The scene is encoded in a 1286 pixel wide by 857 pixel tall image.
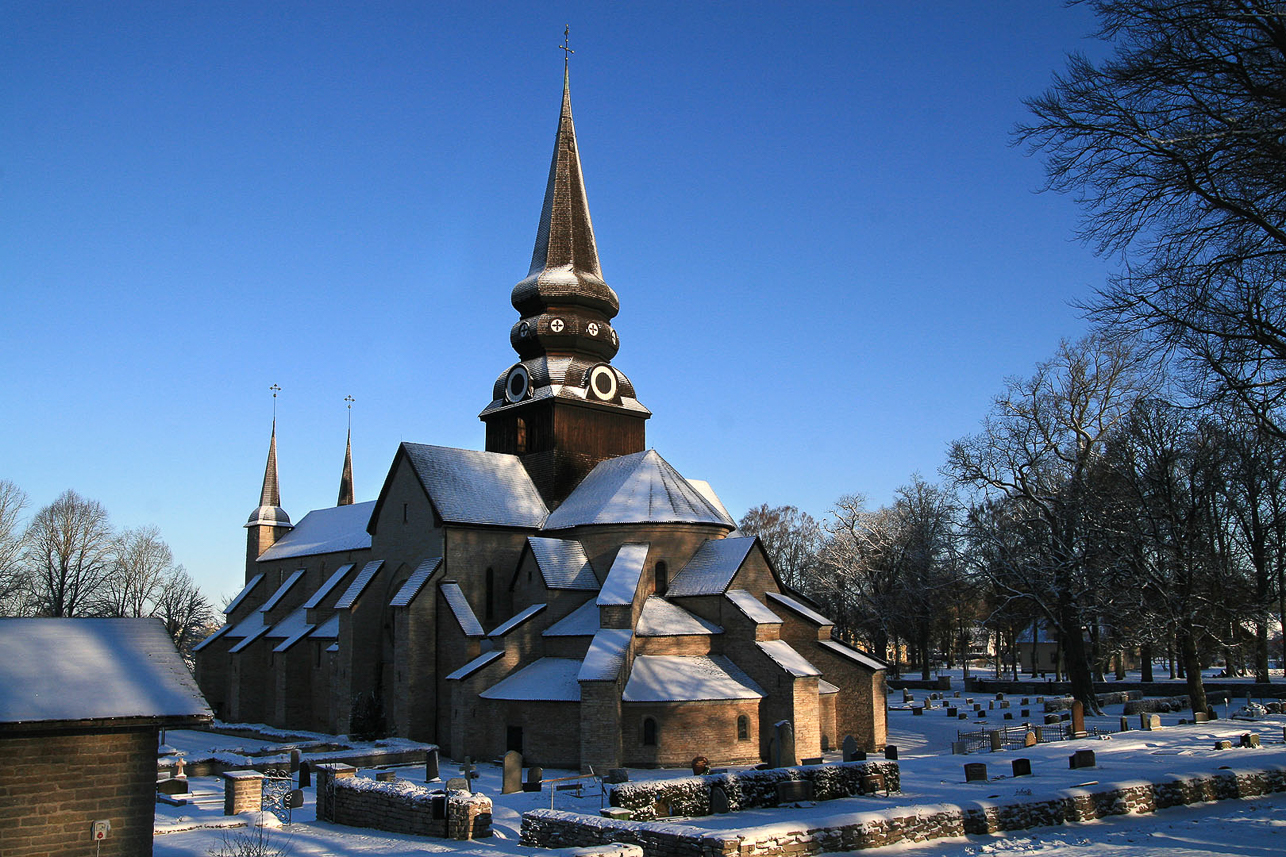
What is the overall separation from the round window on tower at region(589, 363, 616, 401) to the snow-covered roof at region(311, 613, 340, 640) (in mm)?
13326

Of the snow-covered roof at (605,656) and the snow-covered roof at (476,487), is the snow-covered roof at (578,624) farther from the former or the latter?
the snow-covered roof at (476,487)

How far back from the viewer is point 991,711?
42.9 meters

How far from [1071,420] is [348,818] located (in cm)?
2884

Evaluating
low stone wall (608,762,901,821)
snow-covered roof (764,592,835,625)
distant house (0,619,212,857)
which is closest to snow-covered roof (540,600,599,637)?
snow-covered roof (764,592,835,625)

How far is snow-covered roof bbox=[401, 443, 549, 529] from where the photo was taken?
111ft

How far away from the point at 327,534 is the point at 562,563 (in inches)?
780

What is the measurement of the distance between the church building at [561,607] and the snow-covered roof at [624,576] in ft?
0.24

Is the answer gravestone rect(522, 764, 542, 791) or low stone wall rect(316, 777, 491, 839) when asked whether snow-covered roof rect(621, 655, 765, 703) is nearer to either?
gravestone rect(522, 764, 542, 791)

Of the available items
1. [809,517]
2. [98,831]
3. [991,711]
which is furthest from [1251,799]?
[809,517]

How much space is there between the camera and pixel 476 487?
1387 inches

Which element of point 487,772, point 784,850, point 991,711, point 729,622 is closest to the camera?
point 784,850

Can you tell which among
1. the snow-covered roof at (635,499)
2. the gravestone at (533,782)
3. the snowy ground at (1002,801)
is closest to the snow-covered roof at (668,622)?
the snow-covered roof at (635,499)

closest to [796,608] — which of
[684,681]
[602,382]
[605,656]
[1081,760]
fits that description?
[684,681]

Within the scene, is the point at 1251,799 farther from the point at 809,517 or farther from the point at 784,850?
the point at 809,517
